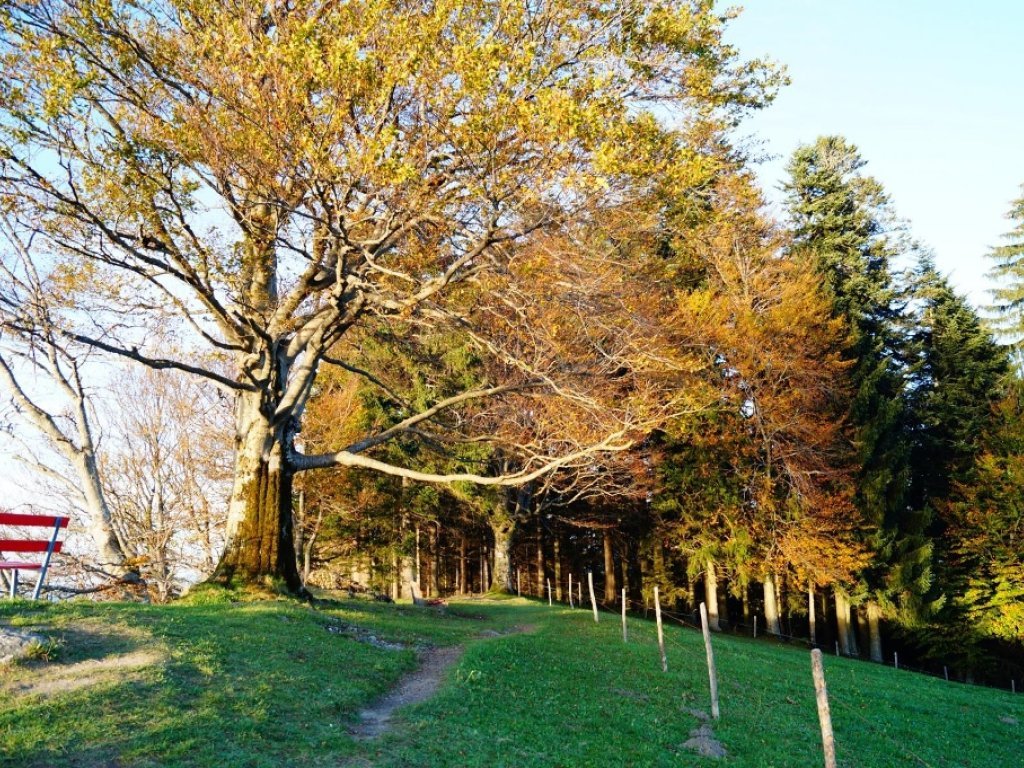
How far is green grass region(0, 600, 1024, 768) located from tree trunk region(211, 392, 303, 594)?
1.27 meters

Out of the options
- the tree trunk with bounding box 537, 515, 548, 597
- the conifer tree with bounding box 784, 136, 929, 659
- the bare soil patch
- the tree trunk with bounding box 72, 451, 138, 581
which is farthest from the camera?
the tree trunk with bounding box 537, 515, 548, 597

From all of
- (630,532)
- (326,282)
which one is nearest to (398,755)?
(326,282)

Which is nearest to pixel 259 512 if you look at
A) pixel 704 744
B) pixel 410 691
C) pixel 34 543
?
pixel 34 543

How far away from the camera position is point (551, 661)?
40.1 ft

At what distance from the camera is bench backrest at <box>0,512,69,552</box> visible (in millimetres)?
9883

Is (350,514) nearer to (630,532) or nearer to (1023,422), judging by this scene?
(630,532)

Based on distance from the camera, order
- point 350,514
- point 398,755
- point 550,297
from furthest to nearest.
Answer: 1. point 350,514
2. point 550,297
3. point 398,755

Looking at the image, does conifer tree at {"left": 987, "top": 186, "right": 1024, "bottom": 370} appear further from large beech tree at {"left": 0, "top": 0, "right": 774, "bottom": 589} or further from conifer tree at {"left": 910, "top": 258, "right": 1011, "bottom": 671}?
large beech tree at {"left": 0, "top": 0, "right": 774, "bottom": 589}

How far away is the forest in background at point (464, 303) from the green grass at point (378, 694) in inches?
144

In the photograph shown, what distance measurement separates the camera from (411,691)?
30.2ft

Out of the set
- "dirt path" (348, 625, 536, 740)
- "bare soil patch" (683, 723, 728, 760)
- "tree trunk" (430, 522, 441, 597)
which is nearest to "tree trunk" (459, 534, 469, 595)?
"tree trunk" (430, 522, 441, 597)

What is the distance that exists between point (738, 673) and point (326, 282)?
11835 millimetres

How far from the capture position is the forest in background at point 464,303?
406 inches

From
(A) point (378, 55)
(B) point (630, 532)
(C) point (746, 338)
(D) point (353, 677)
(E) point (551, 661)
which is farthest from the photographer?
(B) point (630, 532)
